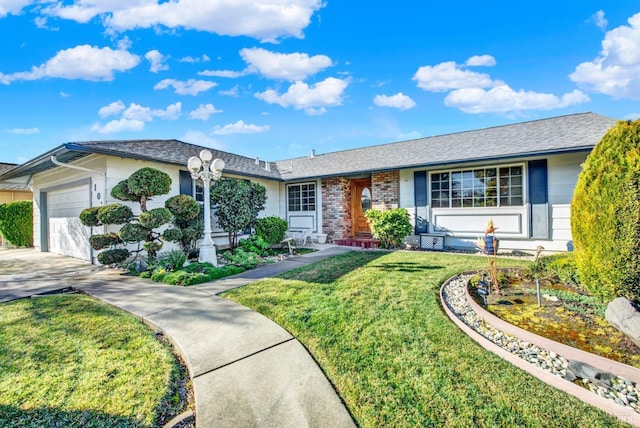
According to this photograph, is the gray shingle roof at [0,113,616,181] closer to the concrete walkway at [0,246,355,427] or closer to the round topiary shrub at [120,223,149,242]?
the round topiary shrub at [120,223,149,242]

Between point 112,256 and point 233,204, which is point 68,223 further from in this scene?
point 233,204

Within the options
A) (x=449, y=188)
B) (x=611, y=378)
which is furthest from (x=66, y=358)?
(x=449, y=188)

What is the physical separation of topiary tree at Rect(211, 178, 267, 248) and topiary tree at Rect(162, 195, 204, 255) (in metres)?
0.96

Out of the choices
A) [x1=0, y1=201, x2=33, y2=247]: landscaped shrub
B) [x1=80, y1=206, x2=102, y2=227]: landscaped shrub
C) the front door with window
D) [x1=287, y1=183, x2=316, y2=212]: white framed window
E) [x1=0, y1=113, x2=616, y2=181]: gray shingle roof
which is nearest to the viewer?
[x1=80, y1=206, x2=102, y2=227]: landscaped shrub

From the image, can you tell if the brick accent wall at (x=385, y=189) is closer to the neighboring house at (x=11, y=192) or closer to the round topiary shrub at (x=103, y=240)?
the round topiary shrub at (x=103, y=240)

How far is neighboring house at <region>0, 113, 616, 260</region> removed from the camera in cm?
737

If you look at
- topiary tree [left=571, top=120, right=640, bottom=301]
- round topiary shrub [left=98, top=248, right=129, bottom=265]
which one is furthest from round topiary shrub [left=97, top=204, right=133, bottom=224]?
topiary tree [left=571, top=120, right=640, bottom=301]

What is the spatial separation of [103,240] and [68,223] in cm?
381

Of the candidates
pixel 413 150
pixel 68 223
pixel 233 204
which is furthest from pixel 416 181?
pixel 68 223

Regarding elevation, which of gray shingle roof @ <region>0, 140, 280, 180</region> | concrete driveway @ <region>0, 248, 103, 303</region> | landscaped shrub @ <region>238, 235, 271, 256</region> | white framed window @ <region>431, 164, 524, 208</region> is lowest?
concrete driveway @ <region>0, 248, 103, 303</region>

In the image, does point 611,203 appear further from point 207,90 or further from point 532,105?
point 532,105

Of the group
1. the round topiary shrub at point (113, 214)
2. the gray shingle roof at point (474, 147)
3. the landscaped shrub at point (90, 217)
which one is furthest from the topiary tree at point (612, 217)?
the landscaped shrub at point (90, 217)

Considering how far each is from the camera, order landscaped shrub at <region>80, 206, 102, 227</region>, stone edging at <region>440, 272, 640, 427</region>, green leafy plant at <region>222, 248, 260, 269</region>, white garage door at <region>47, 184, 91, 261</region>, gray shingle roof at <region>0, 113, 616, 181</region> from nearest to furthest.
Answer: stone edging at <region>440, 272, 640, 427</region> → landscaped shrub at <region>80, 206, 102, 227</region> → green leafy plant at <region>222, 248, 260, 269</region> → gray shingle roof at <region>0, 113, 616, 181</region> → white garage door at <region>47, 184, 91, 261</region>

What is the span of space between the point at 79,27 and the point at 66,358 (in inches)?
328
